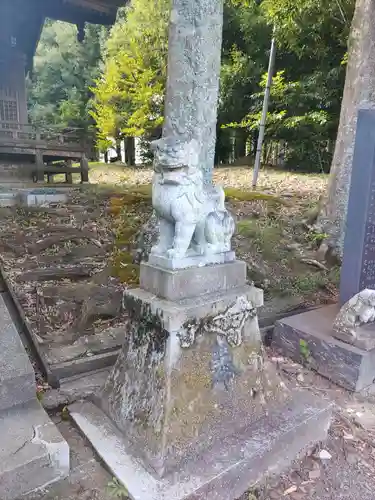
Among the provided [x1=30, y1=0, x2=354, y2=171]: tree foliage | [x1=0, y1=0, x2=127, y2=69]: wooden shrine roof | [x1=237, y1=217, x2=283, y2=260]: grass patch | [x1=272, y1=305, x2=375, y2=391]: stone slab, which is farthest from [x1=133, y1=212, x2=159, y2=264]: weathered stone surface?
[x1=30, y1=0, x2=354, y2=171]: tree foliage

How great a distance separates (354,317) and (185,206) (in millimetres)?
1989

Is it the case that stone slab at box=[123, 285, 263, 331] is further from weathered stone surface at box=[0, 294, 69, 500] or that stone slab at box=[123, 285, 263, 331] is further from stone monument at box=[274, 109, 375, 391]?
stone monument at box=[274, 109, 375, 391]

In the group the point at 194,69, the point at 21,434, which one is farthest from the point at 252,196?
the point at 21,434

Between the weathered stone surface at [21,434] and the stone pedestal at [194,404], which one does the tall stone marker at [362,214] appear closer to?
the stone pedestal at [194,404]

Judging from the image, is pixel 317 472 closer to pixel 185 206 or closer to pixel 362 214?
pixel 185 206

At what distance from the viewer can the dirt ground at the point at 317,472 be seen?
1.80 m

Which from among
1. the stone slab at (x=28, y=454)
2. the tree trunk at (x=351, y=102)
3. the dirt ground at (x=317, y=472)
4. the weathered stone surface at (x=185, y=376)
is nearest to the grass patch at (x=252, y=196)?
the tree trunk at (x=351, y=102)

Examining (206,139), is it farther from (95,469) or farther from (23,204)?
(23,204)

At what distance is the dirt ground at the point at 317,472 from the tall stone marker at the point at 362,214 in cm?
129

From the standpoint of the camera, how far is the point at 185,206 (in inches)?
75.0

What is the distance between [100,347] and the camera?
309 cm

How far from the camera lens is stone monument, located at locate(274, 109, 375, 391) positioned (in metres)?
3.03

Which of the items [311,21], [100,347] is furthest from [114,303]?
[311,21]

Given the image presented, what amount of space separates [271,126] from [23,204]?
8191mm
